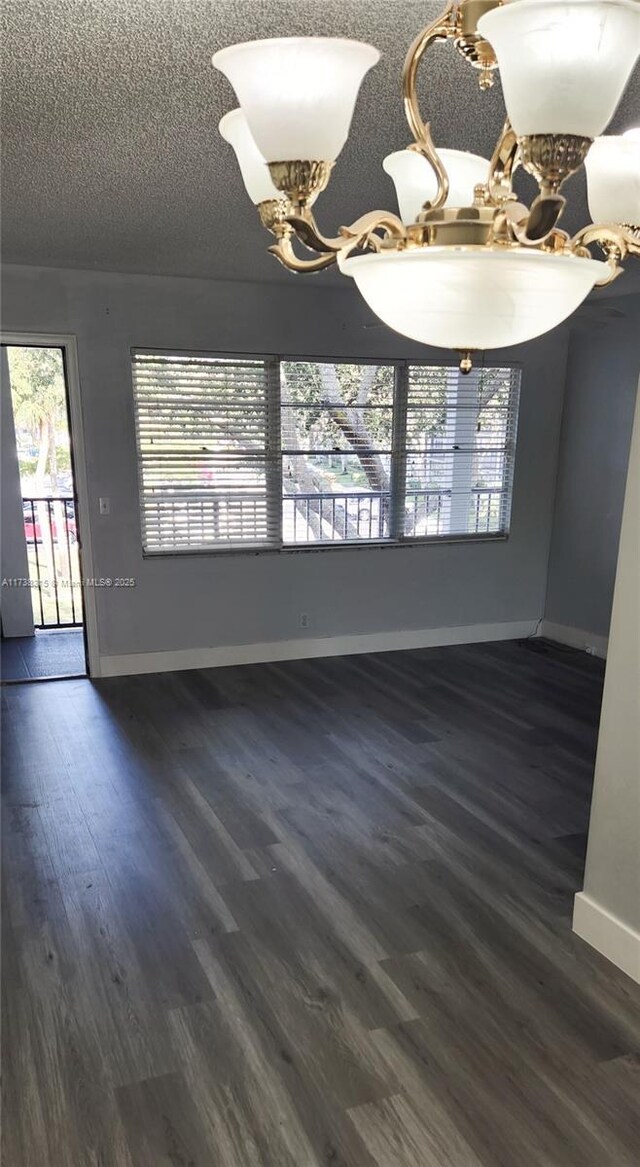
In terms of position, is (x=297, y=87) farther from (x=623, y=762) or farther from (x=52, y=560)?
(x=52, y=560)

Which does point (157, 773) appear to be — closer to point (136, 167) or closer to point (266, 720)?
point (266, 720)

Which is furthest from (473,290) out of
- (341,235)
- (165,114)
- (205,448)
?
(205,448)

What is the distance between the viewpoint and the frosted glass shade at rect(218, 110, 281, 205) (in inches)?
51.6

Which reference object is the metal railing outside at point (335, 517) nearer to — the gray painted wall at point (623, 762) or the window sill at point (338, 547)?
the window sill at point (338, 547)

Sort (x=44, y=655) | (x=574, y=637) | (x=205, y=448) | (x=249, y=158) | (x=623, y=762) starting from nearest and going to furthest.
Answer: (x=249, y=158) < (x=623, y=762) < (x=205, y=448) < (x=44, y=655) < (x=574, y=637)

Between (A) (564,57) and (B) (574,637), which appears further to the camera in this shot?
(B) (574,637)

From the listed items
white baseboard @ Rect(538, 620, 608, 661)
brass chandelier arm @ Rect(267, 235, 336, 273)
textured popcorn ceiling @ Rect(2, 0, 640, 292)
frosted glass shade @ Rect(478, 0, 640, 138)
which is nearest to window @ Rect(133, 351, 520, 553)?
white baseboard @ Rect(538, 620, 608, 661)

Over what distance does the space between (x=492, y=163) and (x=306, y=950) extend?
218 centimetres

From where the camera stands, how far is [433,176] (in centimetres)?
149

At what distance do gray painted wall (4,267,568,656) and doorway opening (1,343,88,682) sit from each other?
2.97ft

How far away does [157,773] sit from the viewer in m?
3.61

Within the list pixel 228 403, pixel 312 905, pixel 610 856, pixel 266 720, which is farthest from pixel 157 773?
pixel 228 403

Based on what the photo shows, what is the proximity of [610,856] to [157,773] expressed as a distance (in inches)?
81.7

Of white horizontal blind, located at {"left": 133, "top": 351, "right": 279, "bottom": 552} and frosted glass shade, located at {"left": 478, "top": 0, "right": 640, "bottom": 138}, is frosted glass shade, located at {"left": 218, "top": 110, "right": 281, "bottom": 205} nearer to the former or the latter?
frosted glass shade, located at {"left": 478, "top": 0, "right": 640, "bottom": 138}
